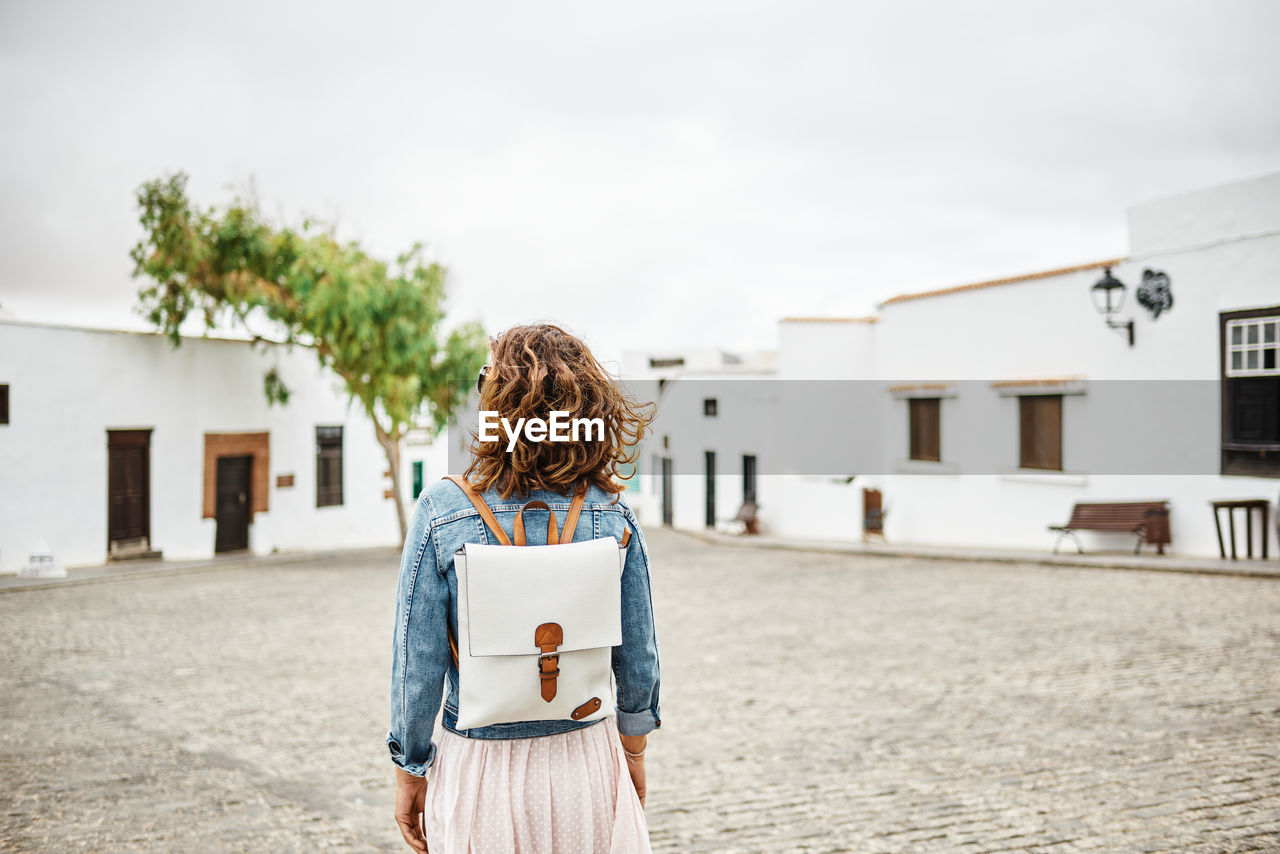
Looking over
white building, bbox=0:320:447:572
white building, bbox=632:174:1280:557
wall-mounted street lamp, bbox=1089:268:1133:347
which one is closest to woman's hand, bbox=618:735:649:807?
white building, bbox=632:174:1280:557

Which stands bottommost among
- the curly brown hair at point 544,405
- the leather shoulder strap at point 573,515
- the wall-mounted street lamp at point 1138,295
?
the leather shoulder strap at point 573,515

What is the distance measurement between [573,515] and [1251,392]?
12469mm

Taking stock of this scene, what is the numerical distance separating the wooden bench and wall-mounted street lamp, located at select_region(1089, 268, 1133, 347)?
2354 millimetres

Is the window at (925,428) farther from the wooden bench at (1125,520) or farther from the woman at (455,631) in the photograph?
the woman at (455,631)

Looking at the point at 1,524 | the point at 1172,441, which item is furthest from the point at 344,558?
the point at 1172,441

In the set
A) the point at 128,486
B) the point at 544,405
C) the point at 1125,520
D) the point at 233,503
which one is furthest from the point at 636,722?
the point at 233,503

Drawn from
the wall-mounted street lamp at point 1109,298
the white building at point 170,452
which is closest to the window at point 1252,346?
the wall-mounted street lamp at point 1109,298

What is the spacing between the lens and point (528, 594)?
1705 millimetres

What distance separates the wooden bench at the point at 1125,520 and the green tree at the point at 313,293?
1030 centimetres

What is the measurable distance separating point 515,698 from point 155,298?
15676mm

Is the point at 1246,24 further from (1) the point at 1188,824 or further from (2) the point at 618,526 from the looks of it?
(2) the point at 618,526

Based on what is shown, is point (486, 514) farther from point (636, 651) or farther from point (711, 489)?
point (711, 489)

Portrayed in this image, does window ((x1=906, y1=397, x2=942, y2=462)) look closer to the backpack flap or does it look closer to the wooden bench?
the wooden bench

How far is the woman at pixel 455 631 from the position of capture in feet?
5.86
